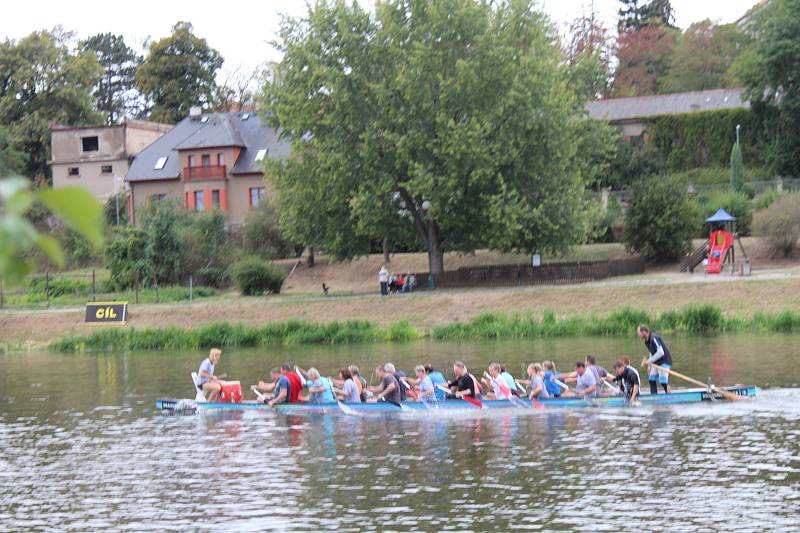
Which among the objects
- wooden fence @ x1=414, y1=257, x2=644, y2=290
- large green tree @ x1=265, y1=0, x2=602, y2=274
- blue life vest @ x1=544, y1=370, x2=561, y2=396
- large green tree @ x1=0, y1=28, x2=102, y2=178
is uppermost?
large green tree @ x1=0, y1=28, x2=102, y2=178

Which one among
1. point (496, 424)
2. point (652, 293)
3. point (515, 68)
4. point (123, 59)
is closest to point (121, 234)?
point (515, 68)

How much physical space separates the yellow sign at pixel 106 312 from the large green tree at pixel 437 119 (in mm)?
9620

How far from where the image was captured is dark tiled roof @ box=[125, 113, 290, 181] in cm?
7781

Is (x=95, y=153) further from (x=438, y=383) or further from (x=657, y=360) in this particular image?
(x=657, y=360)

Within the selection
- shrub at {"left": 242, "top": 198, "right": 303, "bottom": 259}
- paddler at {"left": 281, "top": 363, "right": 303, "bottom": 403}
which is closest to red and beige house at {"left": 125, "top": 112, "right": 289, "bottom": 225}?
shrub at {"left": 242, "top": 198, "right": 303, "bottom": 259}

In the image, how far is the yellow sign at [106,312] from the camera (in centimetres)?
4938

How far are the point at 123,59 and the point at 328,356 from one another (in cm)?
8653

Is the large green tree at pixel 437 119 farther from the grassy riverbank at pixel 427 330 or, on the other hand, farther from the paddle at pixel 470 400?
the paddle at pixel 470 400

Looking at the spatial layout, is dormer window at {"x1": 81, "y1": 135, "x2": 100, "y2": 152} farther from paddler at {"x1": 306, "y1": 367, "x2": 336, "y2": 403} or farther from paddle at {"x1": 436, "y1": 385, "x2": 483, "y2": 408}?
paddle at {"x1": 436, "y1": 385, "x2": 483, "y2": 408}

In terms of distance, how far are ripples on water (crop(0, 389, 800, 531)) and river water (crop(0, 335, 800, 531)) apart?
4 centimetres

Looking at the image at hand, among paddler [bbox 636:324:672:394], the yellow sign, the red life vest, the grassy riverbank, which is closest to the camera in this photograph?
paddler [bbox 636:324:672:394]

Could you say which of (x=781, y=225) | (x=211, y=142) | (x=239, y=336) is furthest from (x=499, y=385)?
(x=211, y=142)

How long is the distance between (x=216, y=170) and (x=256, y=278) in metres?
23.5

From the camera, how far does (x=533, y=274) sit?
54.3m
